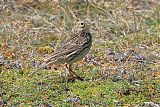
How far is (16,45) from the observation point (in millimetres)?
9875

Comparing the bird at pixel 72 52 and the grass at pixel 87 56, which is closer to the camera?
the grass at pixel 87 56

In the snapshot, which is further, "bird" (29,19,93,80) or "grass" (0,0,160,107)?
"bird" (29,19,93,80)

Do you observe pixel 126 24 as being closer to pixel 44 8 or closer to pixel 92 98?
pixel 44 8

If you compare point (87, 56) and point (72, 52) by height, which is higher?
point (72, 52)

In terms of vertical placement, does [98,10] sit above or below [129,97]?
above

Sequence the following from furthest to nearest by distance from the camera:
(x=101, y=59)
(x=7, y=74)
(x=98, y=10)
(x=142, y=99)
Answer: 1. (x=98, y=10)
2. (x=101, y=59)
3. (x=7, y=74)
4. (x=142, y=99)

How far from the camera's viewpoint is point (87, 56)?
31.4 ft

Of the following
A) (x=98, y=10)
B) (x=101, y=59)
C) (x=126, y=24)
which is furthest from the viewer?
(x=98, y=10)

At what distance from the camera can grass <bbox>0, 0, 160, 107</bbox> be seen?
754 cm

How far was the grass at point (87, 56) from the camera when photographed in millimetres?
7535

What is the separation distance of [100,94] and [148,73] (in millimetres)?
1287

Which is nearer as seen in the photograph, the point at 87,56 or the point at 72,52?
the point at 72,52

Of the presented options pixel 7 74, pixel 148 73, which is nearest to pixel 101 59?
pixel 148 73

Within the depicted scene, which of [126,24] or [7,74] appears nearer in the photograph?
[7,74]
